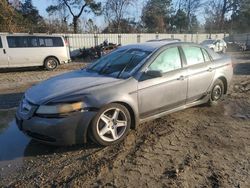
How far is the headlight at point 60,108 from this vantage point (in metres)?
Result: 3.97

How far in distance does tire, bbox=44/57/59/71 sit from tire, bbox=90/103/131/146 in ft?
37.1

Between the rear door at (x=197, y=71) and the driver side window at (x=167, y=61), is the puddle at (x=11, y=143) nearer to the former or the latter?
the driver side window at (x=167, y=61)

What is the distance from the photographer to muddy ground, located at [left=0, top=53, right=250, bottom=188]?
3445mm

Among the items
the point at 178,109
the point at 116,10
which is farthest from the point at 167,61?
the point at 116,10

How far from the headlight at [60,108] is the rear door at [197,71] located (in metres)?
2.40

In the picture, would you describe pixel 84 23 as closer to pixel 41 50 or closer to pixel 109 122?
pixel 41 50

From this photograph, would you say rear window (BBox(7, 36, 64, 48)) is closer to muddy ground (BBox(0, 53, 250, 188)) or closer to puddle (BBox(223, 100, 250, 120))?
muddy ground (BBox(0, 53, 250, 188))

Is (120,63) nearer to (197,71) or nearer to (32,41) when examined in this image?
(197,71)

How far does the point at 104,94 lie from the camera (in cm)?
425

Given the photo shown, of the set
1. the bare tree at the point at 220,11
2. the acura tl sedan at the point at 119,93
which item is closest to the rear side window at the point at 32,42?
the acura tl sedan at the point at 119,93

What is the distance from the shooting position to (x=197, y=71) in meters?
5.63

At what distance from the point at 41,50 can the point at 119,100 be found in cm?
1139

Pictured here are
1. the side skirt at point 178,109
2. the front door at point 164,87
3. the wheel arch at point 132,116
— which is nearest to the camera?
the wheel arch at point 132,116

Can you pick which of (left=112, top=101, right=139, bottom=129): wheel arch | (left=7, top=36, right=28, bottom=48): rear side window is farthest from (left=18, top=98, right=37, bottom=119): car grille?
(left=7, top=36, right=28, bottom=48): rear side window
